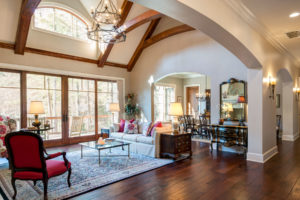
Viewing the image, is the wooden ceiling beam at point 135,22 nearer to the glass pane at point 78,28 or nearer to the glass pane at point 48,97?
the glass pane at point 78,28

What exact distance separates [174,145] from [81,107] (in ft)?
13.7

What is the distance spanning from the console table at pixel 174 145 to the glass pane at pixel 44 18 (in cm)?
496

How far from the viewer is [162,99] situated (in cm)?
1037

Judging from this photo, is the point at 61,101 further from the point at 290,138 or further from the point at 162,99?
the point at 290,138

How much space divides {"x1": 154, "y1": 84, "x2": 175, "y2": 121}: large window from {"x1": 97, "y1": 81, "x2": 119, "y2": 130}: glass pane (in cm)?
219

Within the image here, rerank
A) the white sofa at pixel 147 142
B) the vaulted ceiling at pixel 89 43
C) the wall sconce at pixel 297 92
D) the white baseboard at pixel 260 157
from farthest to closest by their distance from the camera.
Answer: the wall sconce at pixel 297 92, the vaulted ceiling at pixel 89 43, the white sofa at pixel 147 142, the white baseboard at pixel 260 157

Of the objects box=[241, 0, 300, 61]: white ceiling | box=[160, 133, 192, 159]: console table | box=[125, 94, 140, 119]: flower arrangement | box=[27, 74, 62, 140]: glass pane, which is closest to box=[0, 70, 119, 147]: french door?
→ box=[27, 74, 62, 140]: glass pane

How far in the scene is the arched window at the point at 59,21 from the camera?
6.26 meters

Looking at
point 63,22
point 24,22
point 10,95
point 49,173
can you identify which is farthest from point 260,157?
point 63,22

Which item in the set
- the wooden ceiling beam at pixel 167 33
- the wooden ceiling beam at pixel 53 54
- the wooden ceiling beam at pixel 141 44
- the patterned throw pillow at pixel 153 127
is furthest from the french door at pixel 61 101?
the patterned throw pillow at pixel 153 127

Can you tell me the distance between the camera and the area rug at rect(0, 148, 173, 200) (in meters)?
3.13

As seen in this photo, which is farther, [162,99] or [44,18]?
[162,99]

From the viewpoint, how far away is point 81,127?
7.48m

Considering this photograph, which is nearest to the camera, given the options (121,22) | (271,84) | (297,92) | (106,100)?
(271,84)
